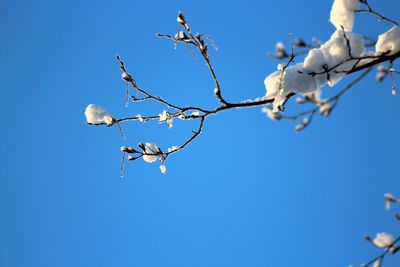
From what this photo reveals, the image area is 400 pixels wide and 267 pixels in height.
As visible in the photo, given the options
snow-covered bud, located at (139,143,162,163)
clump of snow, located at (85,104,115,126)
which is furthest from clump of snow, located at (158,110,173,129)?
clump of snow, located at (85,104,115,126)

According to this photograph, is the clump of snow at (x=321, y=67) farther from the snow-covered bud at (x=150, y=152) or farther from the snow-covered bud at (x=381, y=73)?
the snow-covered bud at (x=150, y=152)

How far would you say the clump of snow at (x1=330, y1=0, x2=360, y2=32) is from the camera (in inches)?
81.0

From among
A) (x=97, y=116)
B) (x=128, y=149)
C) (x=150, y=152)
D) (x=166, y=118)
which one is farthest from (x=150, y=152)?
(x=97, y=116)

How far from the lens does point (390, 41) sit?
2.06 meters

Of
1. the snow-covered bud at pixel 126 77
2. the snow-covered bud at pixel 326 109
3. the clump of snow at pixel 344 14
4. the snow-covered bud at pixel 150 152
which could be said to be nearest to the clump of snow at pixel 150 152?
the snow-covered bud at pixel 150 152

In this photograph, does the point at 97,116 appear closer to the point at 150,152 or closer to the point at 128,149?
the point at 128,149

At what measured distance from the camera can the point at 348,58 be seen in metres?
2.04

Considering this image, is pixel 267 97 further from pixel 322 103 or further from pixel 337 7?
pixel 337 7

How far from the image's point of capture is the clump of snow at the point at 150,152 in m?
3.11

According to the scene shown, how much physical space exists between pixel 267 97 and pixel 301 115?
0.44 meters

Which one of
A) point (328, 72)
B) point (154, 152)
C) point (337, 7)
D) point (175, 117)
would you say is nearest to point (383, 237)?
point (328, 72)

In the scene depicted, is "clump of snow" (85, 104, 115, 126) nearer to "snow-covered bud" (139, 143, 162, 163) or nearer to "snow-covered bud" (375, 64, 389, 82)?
"snow-covered bud" (139, 143, 162, 163)

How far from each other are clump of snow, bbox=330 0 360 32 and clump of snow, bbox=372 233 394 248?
148cm

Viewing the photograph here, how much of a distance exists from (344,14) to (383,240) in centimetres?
160
